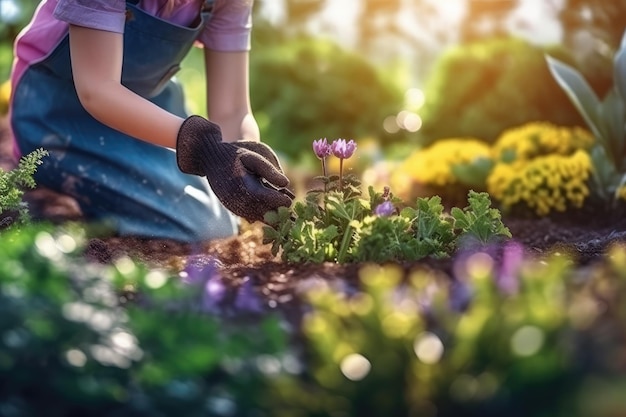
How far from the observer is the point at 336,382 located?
1.25 metres

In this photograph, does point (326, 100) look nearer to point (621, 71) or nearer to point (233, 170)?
point (621, 71)

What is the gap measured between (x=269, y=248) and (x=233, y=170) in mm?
473

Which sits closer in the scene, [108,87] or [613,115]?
[108,87]

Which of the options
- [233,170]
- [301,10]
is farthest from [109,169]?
[301,10]

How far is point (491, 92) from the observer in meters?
5.19

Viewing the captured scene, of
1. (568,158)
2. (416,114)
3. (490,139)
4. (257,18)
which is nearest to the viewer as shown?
(568,158)

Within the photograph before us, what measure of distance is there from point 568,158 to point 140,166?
1757mm

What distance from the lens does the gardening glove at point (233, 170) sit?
232 centimetres

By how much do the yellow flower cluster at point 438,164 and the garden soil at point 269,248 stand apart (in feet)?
Answer: 1.55

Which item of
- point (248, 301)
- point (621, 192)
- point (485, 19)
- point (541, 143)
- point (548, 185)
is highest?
point (485, 19)

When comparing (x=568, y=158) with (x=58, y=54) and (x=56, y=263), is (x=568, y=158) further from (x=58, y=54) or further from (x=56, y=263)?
(x=56, y=263)

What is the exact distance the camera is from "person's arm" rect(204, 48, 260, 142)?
3047 mm

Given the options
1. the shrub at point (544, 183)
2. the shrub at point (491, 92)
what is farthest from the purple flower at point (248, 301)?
the shrub at point (491, 92)

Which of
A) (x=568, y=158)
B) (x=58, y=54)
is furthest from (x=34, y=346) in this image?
(x=568, y=158)
